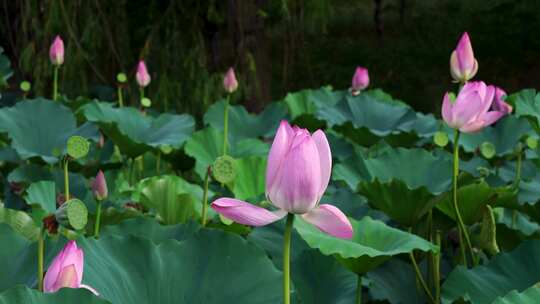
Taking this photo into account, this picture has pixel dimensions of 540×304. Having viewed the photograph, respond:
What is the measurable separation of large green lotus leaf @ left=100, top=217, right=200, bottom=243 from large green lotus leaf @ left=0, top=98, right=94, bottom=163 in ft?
2.52

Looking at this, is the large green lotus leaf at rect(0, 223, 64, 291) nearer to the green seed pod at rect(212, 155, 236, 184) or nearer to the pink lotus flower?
the green seed pod at rect(212, 155, 236, 184)

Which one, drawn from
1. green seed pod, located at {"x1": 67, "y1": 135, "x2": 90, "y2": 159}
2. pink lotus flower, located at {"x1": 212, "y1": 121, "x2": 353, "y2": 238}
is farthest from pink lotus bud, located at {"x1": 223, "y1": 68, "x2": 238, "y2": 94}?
pink lotus flower, located at {"x1": 212, "y1": 121, "x2": 353, "y2": 238}

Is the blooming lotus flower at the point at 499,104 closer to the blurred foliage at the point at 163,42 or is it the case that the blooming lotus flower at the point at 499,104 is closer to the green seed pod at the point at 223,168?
the green seed pod at the point at 223,168

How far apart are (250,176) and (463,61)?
0.42 metres

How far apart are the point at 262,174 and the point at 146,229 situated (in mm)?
513

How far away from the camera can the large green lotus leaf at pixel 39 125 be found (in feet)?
6.00

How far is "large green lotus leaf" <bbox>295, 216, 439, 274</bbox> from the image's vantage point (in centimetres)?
95

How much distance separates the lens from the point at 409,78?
8352 mm

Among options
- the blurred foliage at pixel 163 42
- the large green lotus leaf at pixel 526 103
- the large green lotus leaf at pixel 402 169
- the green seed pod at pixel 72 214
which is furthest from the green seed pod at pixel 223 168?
the blurred foliage at pixel 163 42

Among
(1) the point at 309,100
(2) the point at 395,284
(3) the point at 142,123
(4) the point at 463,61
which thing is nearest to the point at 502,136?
(1) the point at 309,100

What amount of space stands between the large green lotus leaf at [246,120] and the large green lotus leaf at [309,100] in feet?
0.53

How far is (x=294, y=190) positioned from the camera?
0.68 m

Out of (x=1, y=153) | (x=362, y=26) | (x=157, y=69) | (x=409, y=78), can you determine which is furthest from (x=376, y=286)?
(x=362, y=26)

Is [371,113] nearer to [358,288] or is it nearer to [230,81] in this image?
[230,81]
